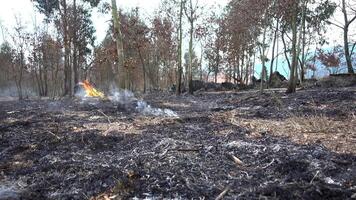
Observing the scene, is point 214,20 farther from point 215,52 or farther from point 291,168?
point 291,168

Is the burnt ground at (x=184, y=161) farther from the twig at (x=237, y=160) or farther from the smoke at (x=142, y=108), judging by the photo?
the smoke at (x=142, y=108)

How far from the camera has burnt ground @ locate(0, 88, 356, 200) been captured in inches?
156

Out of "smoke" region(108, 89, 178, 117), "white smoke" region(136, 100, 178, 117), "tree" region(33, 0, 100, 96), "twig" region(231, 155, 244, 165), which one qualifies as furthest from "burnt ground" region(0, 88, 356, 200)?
"tree" region(33, 0, 100, 96)

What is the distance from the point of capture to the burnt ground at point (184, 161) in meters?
3.96

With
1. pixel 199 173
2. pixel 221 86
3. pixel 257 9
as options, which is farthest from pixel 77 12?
pixel 199 173

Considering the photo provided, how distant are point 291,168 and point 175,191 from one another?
4.73 ft

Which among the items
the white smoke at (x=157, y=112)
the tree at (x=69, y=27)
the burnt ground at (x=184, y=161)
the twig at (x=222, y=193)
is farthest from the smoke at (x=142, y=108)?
the tree at (x=69, y=27)

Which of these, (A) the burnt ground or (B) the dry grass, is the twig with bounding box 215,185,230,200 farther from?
(B) the dry grass

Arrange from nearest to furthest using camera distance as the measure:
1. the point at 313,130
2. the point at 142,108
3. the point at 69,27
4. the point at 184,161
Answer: the point at 184,161, the point at 313,130, the point at 142,108, the point at 69,27

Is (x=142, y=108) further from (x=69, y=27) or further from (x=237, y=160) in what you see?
(x=69, y=27)

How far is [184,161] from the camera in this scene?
4879mm

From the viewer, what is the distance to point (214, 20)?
3881cm

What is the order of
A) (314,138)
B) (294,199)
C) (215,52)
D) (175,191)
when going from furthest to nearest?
1. (215,52)
2. (314,138)
3. (175,191)
4. (294,199)

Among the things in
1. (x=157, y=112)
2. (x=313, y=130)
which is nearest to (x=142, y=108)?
(x=157, y=112)
